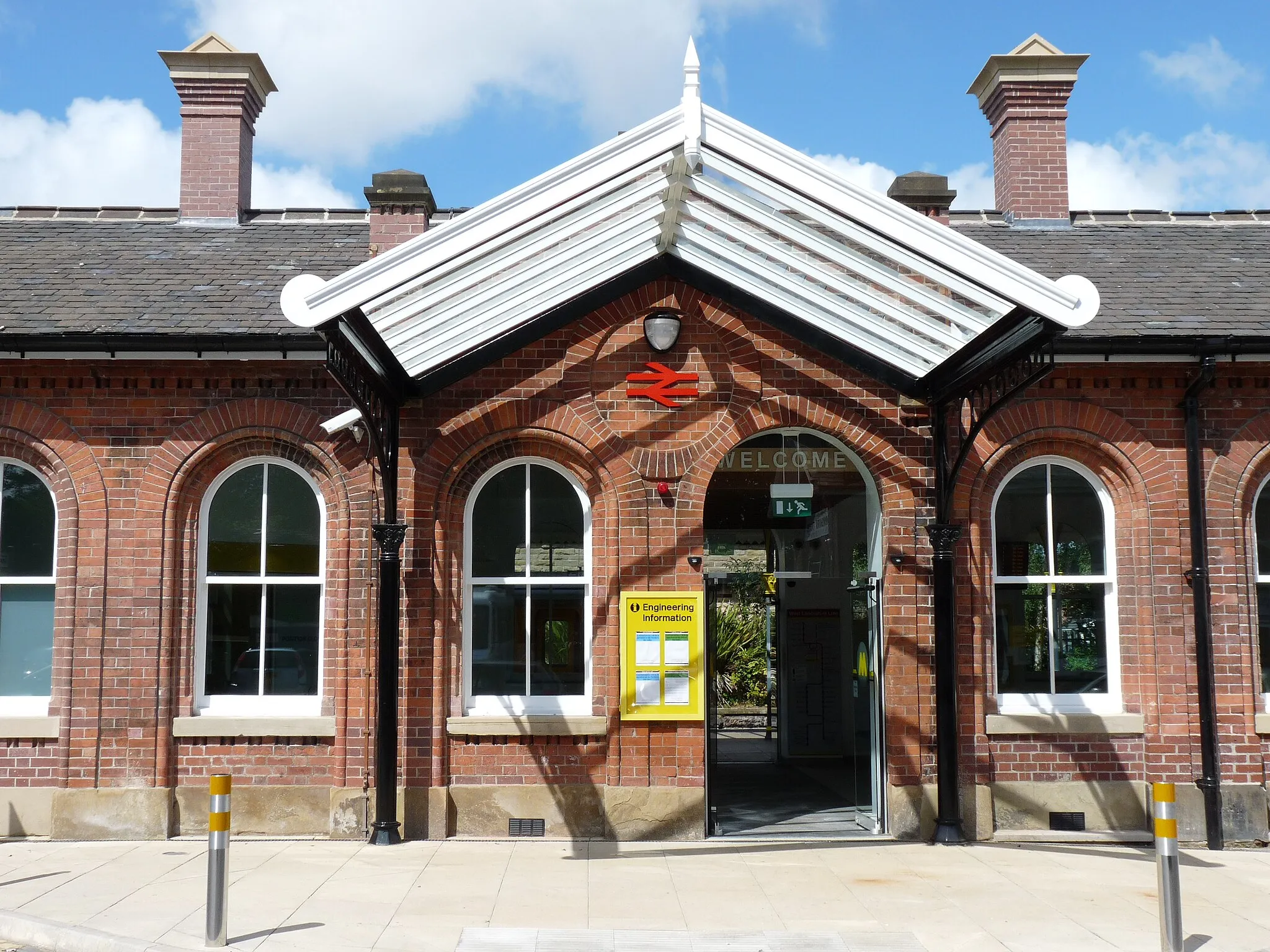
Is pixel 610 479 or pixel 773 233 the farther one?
pixel 610 479

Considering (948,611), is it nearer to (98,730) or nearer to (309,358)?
(309,358)

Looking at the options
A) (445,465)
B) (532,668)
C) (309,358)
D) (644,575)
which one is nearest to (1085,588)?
(644,575)

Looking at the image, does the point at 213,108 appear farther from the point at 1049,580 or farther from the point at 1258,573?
the point at 1258,573

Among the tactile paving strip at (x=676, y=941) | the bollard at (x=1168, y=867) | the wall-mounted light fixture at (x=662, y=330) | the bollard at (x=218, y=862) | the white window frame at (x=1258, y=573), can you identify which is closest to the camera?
the bollard at (x=1168, y=867)

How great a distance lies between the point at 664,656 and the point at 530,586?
1.39 meters

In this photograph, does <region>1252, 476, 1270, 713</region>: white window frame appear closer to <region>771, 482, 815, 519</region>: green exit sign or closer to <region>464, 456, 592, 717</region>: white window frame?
<region>771, 482, 815, 519</region>: green exit sign

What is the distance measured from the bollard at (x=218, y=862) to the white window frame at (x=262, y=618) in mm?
3722

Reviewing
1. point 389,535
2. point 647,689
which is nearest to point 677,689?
point 647,689

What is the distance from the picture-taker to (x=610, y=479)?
34.5ft

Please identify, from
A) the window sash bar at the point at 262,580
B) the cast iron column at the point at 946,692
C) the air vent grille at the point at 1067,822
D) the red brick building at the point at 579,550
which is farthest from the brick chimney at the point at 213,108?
the air vent grille at the point at 1067,822

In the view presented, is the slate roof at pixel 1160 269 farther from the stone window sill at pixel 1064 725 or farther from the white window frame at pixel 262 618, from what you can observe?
the white window frame at pixel 262 618

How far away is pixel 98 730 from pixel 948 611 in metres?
7.54

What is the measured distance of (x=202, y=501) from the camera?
10602mm

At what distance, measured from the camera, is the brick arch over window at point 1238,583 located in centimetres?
1036
